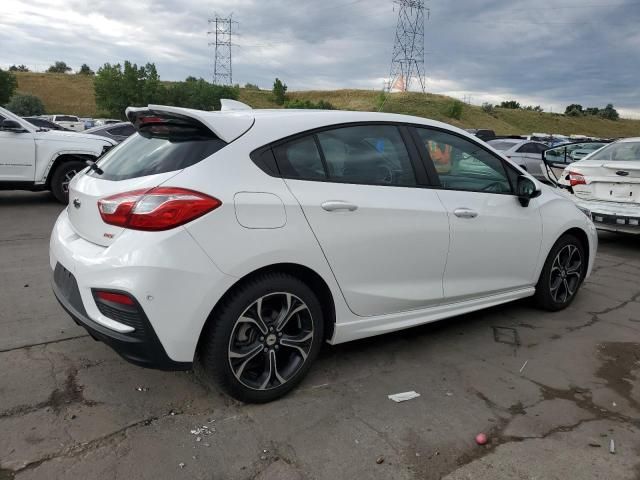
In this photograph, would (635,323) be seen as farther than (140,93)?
No

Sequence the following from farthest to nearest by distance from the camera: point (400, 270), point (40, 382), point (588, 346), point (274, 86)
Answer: point (274, 86) < point (588, 346) < point (400, 270) < point (40, 382)

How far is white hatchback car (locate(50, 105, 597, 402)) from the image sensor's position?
2559 mm

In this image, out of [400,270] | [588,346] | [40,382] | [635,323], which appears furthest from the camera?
[635,323]

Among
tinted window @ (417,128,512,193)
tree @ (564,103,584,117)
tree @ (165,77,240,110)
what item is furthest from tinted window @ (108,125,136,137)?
tree @ (564,103,584,117)

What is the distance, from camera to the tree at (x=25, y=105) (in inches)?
2202

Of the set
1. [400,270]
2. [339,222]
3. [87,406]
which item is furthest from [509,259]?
[87,406]

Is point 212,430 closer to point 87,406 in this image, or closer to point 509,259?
point 87,406

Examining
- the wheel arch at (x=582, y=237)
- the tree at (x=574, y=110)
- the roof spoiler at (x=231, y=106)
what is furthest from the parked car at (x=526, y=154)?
the tree at (x=574, y=110)

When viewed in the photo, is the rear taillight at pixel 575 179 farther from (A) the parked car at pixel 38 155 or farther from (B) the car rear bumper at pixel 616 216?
(A) the parked car at pixel 38 155

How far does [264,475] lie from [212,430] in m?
0.45

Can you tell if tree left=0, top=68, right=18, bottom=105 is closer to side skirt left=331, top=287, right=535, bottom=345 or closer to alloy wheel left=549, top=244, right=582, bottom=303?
alloy wheel left=549, top=244, right=582, bottom=303

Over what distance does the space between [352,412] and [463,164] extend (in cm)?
199

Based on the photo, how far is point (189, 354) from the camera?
8.66 ft

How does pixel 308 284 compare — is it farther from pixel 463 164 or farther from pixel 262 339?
pixel 463 164
